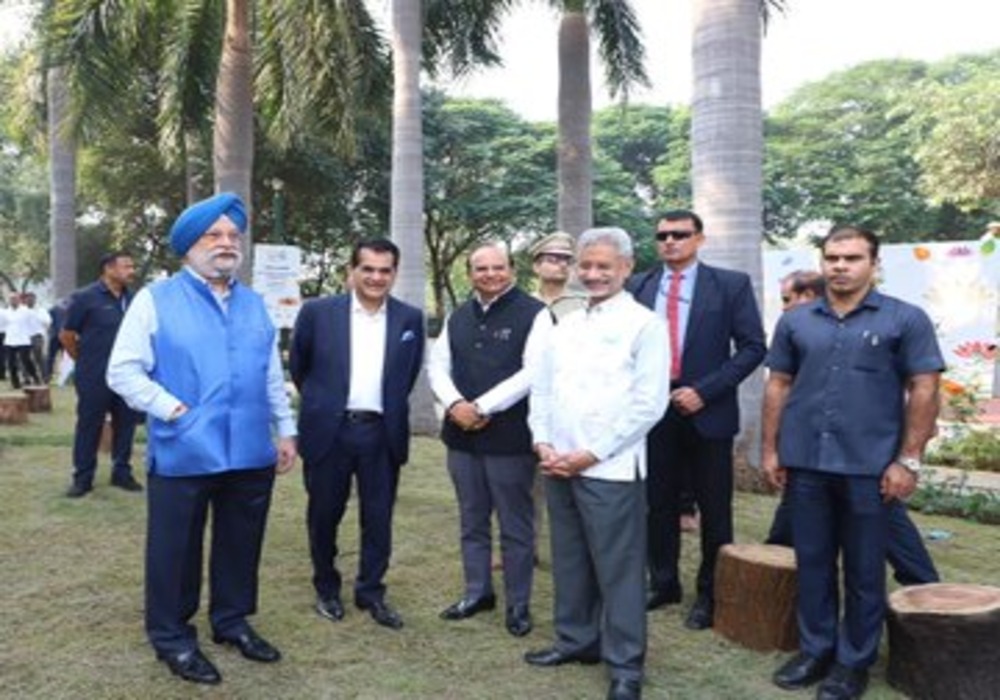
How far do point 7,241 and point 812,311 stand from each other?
132ft

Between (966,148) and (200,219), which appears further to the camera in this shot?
(966,148)

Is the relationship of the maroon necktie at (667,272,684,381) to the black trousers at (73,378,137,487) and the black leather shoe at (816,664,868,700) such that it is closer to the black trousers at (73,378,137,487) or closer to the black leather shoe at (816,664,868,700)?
the black leather shoe at (816,664,868,700)

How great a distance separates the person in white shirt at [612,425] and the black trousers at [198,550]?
4.22ft

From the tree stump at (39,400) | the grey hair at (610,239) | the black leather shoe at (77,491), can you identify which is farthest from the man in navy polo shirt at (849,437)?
the tree stump at (39,400)

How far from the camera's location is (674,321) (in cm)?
472

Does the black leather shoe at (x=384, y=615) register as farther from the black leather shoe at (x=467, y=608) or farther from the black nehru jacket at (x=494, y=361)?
the black nehru jacket at (x=494, y=361)

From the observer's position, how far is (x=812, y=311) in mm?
3924

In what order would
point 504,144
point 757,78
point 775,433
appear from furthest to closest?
point 504,144
point 757,78
point 775,433

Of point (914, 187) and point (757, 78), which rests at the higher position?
point (914, 187)

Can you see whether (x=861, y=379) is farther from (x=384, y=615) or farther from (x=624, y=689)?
(x=384, y=615)

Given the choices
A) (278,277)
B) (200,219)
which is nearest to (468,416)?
(200,219)

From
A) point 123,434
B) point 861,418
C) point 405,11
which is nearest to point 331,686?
point 861,418

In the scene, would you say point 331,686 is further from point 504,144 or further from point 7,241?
point 7,241

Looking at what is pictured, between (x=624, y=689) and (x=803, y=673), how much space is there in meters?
0.78
